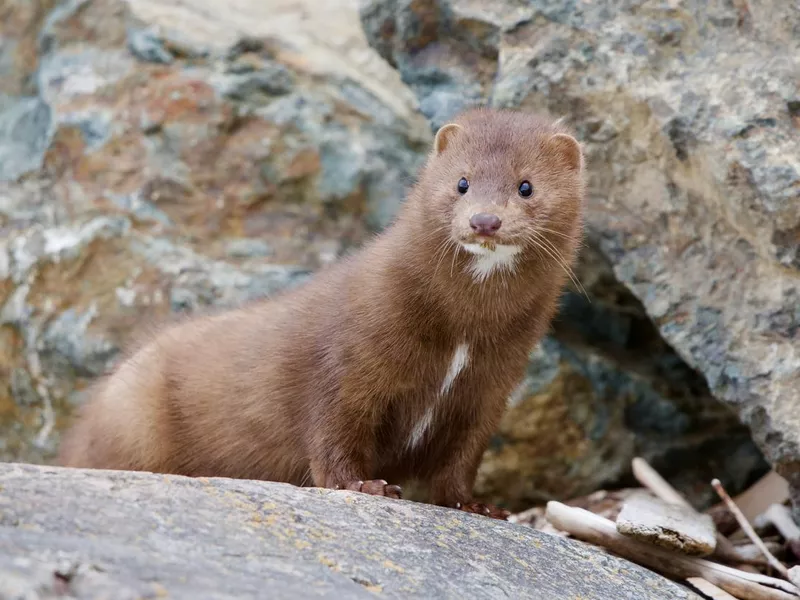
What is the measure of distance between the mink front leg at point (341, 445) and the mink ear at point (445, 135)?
3.44 ft

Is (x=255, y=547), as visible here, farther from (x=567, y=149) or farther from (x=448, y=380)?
(x=567, y=149)

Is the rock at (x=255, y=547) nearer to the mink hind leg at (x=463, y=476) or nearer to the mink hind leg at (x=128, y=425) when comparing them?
the mink hind leg at (x=463, y=476)

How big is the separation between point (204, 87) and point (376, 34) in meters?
1.06

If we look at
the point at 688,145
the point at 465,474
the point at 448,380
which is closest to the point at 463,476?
the point at 465,474

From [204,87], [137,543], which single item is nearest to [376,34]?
[204,87]

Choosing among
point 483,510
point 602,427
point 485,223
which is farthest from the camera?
point 602,427

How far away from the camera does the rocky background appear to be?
4.41m

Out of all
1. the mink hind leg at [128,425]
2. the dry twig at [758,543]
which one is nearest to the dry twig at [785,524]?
the dry twig at [758,543]

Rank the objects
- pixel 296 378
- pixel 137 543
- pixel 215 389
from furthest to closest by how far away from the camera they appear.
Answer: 1. pixel 215 389
2. pixel 296 378
3. pixel 137 543

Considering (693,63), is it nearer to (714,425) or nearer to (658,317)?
(658,317)

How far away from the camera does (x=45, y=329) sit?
18.0 ft

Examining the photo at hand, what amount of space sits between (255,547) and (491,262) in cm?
159

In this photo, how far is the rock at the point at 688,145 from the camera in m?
4.14

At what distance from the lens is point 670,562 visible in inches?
159
